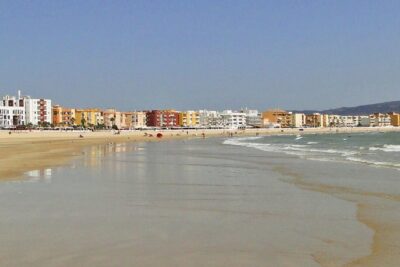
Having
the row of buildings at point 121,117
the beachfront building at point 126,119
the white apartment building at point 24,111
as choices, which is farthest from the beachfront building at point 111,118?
the white apartment building at point 24,111

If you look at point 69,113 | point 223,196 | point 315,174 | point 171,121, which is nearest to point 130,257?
point 223,196

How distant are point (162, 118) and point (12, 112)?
5317 cm

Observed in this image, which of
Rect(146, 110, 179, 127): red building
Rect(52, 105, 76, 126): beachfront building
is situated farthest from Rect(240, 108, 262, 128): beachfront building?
Rect(52, 105, 76, 126): beachfront building

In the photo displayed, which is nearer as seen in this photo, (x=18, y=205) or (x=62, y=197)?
(x=18, y=205)

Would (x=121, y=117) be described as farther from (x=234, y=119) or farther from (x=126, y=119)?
(x=234, y=119)

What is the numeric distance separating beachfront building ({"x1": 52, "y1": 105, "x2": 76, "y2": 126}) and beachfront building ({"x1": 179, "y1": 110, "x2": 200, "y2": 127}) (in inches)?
1574

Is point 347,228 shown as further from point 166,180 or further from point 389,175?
point 389,175

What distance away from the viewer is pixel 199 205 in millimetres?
9328

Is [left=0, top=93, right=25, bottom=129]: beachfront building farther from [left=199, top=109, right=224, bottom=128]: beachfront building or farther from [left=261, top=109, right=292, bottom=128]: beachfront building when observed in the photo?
[left=261, top=109, right=292, bottom=128]: beachfront building

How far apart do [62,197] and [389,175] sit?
32.6 ft

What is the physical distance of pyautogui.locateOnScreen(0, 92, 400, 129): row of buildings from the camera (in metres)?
124

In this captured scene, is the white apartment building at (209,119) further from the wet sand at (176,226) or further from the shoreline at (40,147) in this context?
the wet sand at (176,226)

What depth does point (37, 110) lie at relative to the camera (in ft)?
415

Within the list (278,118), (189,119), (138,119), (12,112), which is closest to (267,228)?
(12,112)
